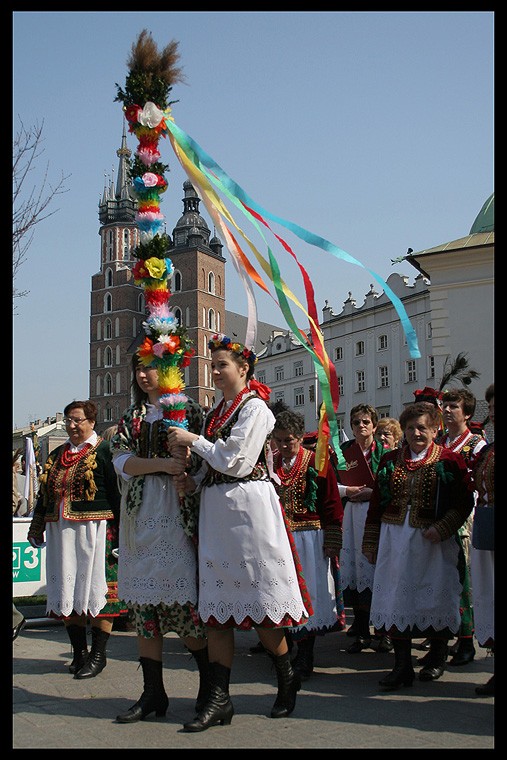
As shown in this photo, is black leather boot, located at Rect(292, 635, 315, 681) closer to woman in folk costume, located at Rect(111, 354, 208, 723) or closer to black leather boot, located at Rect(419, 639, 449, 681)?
black leather boot, located at Rect(419, 639, 449, 681)

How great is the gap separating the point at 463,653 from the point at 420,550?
1328mm

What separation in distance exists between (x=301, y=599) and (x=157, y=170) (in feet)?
9.30

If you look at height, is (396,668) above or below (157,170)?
below

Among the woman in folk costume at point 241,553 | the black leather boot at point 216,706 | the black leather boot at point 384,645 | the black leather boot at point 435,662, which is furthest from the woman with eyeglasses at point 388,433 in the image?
the black leather boot at point 216,706

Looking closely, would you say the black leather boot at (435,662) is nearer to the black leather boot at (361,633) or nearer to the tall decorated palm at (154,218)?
the black leather boot at (361,633)

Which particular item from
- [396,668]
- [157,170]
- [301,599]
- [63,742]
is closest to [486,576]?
[396,668]

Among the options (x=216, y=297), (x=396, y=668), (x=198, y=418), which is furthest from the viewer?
(x=216, y=297)

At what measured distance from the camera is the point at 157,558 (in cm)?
510

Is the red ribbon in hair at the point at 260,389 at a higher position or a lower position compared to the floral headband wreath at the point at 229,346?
lower

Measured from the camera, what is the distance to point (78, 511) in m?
6.73

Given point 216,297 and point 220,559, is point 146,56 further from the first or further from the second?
point 216,297

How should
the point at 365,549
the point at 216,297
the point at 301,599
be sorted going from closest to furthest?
the point at 301,599, the point at 365,549, the point at 216,297

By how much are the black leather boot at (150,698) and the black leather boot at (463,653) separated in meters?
2.66

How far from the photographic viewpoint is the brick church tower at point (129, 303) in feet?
372
